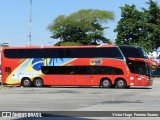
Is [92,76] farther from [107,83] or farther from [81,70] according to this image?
[107,83]

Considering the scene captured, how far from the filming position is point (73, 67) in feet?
129

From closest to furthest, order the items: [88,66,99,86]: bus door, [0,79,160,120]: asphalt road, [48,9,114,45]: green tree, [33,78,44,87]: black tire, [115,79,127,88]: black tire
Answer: [0,79,160,120]: asphalt road < [115,79,127,88]: black tire < [88,66,99,86]: bus door < [33,78,44,87]: black tire < [48,9,114,45]: green tree

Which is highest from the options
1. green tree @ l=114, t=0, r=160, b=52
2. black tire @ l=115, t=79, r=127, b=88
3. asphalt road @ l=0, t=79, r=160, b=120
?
green tree @ l=114, t=0, r=160, b=52

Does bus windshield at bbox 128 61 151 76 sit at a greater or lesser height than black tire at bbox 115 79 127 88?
greater

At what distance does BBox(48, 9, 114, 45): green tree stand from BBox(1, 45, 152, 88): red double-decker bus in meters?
47.9

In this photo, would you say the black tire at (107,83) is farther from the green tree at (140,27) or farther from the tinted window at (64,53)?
the green tree at (140,27)

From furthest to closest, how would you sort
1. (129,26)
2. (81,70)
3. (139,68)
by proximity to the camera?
1. (129,26)
2. (81,70)
3. (139,68)

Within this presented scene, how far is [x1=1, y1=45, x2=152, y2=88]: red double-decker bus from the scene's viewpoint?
1515 inches

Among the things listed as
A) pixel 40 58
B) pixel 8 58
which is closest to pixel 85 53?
pixel 40 58

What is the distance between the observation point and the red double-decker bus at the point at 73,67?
126 feet

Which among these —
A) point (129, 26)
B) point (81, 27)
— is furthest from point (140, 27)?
point (81, 27)

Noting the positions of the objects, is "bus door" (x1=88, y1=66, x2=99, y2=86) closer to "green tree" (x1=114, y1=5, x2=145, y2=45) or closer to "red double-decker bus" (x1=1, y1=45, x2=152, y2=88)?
"red double-decker bus" (x1=1, y1=45, x2=152, y2=88)

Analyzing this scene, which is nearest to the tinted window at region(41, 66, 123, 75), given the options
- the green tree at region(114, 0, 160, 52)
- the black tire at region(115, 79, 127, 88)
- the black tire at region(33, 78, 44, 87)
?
the black tire at region(115, 79, 127, 88)

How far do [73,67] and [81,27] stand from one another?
52.9m
